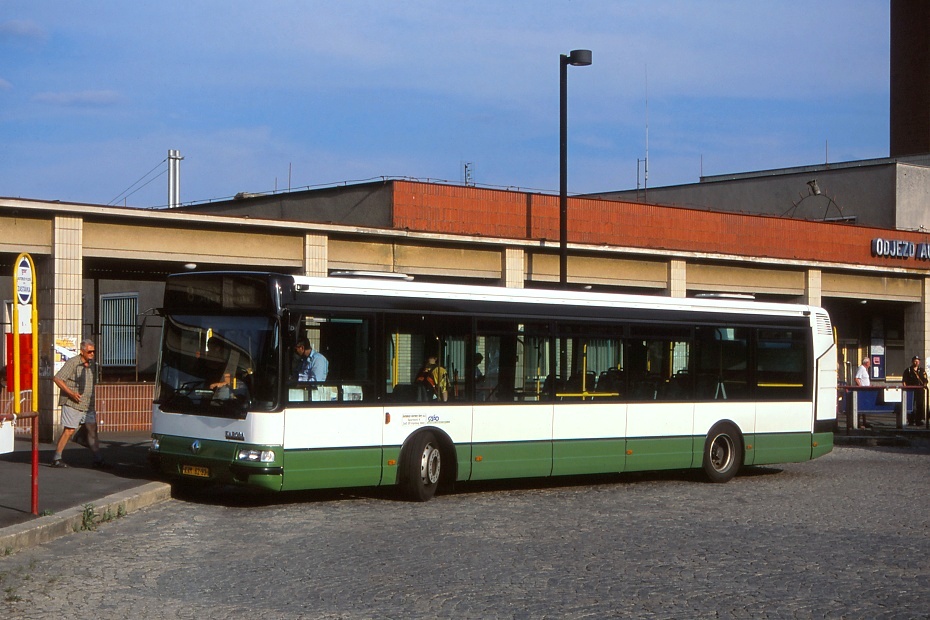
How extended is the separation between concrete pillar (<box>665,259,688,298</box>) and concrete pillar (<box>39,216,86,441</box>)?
50.8 ft

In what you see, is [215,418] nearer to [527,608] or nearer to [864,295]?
[527,608]

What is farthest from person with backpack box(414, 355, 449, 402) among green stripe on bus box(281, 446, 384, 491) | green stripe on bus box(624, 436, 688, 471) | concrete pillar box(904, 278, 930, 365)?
concrete pillar box(904, 278, 930, 365)

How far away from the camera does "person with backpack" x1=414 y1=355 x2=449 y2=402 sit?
14891mm

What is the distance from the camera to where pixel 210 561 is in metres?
10.1

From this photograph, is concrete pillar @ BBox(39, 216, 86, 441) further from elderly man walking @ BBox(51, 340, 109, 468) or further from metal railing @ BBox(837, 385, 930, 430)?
metal railing @ BBox(837, 385, 930, 430)

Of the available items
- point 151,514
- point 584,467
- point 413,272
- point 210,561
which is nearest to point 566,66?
point 413,272

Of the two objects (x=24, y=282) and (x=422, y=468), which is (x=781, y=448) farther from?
(x=24, y=282)

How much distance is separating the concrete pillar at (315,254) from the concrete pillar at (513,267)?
Answer: 15.4 ft

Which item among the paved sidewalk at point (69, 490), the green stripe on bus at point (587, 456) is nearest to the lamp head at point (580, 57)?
the green stripe on bus at point (587, 456)

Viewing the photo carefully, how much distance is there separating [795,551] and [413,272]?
1742 centimetres

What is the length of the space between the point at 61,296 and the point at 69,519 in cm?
1150

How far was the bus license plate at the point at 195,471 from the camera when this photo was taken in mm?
13922

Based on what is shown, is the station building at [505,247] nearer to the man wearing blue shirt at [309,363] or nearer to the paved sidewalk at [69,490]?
the paved sidewalk at [69,490]

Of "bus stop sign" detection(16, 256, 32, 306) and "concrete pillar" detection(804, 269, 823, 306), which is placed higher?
"concrete pillar" detection(804, 269, 823, 306)
